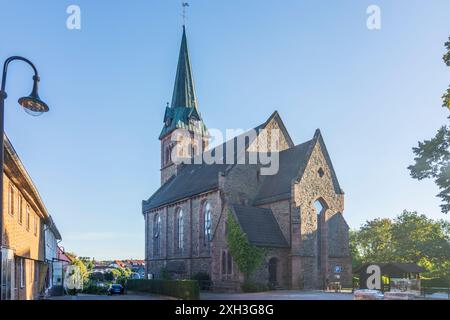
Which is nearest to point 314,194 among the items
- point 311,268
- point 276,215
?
point 276,215

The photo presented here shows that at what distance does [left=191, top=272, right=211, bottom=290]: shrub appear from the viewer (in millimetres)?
36219

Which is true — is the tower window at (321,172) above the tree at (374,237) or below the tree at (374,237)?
above

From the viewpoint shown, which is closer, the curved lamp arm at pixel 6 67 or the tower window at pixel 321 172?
the curved lamp arm at pixel 6 67

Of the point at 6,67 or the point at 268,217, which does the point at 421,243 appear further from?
the point at 6,67

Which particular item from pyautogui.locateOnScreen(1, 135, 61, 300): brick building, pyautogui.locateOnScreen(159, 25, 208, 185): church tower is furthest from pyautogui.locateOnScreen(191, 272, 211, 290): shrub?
pyautogui.locateOnScreen(159, 25, 208, 185): church tower

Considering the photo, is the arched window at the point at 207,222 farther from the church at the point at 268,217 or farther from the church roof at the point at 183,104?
the church roof at the point at 183,104

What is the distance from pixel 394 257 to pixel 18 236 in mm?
48313

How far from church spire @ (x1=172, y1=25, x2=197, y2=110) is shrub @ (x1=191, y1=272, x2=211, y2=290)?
28619 millimetres

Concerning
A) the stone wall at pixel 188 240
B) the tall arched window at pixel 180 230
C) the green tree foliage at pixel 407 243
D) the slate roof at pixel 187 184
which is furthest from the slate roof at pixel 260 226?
the green tree foliage at pixel 407 243

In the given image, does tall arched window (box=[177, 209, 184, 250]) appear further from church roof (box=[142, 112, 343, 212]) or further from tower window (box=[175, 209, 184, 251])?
church roof (box=[142, 112, 343, 212])

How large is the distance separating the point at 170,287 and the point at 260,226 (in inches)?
332

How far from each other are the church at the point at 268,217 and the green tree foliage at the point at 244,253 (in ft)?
1.63

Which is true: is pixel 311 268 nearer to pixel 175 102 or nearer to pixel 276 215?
pixel 276 215

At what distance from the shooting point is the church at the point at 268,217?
33.3 m
